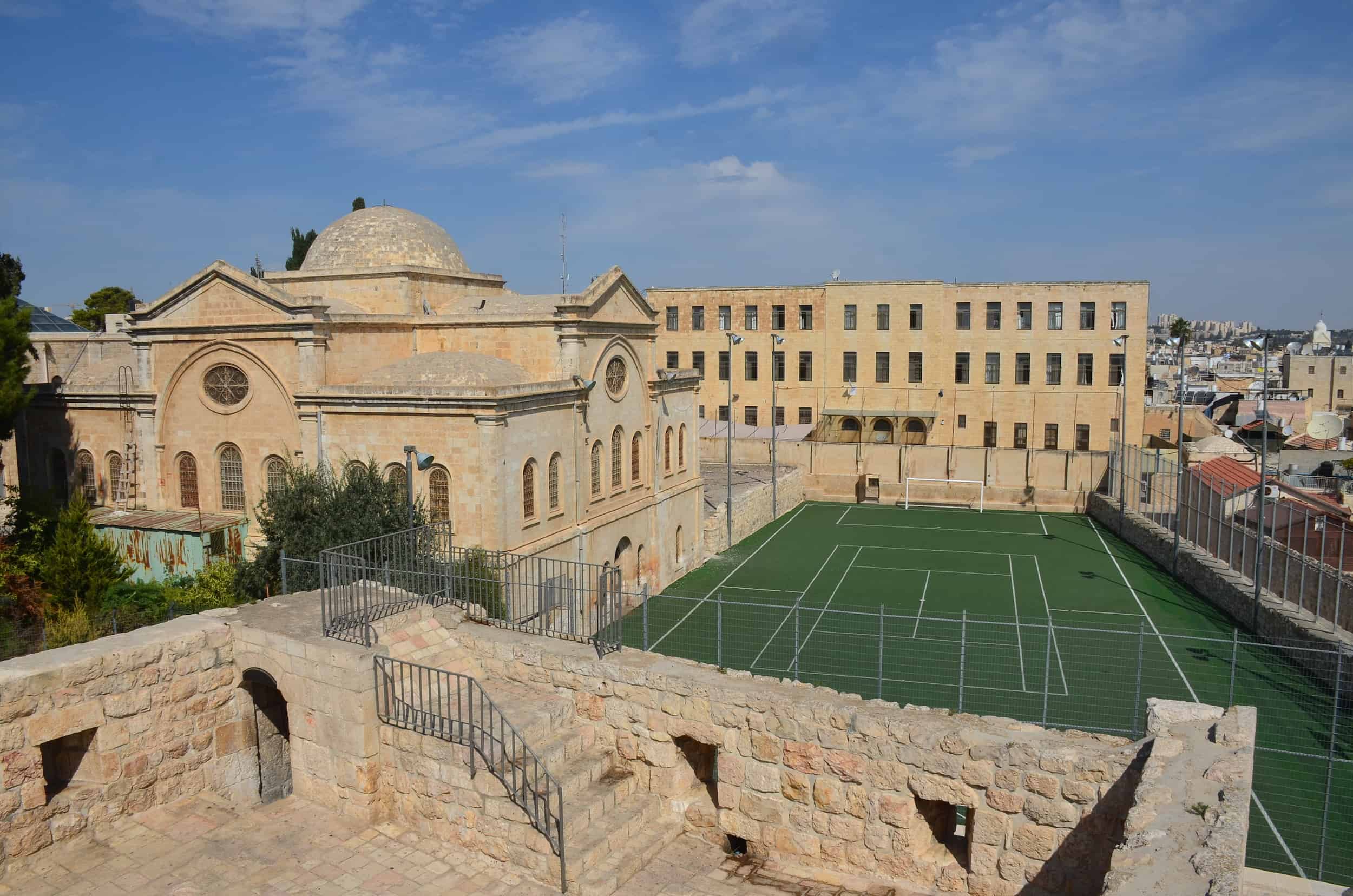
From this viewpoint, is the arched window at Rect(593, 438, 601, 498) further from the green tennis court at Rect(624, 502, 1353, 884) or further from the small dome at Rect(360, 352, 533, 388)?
the green tennis court at Rect(624, 502, 1353, 884)

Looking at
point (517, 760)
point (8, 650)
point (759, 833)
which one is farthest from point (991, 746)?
point (8, 650)

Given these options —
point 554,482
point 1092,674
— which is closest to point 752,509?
point 554,482

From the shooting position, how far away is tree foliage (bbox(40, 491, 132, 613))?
61.9ft

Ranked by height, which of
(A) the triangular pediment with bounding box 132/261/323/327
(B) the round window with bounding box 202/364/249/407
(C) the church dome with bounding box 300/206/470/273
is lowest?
(B) the round window with bounding box 202/364/249/407

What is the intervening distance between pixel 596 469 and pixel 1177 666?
15084 millimetres

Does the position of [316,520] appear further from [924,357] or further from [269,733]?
[924,357]

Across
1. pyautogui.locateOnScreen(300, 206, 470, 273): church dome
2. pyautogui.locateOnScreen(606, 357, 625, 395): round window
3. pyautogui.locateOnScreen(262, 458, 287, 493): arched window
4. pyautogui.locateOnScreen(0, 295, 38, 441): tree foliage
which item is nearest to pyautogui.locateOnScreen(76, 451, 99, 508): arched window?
pyautogui.locateOnScreen(0, 295, 38, 441): tree foliage

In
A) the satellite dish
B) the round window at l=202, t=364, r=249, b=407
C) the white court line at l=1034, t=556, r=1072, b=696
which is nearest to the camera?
the white court line at l=1034, t=556, r=1072, b=696

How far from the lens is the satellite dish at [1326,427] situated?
56.8 meters

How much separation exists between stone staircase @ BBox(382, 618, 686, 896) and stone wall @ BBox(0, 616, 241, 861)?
3.99 m

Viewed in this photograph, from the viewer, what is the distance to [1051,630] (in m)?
15.8

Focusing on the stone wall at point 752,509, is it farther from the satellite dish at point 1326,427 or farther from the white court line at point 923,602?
the satellite dish at point 1326,427

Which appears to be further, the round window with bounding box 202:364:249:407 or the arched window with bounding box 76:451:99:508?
the arched window with bounding box 76:451:99:508

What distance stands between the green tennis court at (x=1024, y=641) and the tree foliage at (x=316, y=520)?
19.5ft
